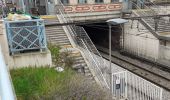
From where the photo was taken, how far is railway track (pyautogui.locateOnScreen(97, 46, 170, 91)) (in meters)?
15.2

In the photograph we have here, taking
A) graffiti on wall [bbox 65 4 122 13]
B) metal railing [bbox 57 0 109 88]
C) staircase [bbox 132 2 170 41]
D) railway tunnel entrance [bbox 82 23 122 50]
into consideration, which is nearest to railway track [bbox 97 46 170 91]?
staircase [bbox 132 2 170 41]

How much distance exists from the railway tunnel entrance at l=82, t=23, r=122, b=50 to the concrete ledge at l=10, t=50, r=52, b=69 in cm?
1546

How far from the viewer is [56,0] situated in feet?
72.9

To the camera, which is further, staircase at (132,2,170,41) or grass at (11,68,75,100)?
staircase at (132,2,170,41)

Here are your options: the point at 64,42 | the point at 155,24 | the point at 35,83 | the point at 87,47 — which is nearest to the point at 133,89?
the point at 87,47

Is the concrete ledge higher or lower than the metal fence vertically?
lower

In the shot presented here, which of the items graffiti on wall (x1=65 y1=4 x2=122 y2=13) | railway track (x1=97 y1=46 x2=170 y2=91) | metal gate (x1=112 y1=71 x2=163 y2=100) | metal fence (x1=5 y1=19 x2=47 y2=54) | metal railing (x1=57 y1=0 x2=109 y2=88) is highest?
graffiti on wall (x1=65 y1=4 x2=122 y2=13)

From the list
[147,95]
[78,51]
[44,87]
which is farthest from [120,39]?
[44,87]

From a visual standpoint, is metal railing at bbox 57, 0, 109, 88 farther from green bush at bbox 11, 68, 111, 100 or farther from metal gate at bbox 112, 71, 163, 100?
green bush at bbox 11, 68, 111, 100

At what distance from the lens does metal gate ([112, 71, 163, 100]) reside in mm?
11391

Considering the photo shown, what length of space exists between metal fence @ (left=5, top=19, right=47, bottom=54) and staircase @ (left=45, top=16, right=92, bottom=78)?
1.60 m

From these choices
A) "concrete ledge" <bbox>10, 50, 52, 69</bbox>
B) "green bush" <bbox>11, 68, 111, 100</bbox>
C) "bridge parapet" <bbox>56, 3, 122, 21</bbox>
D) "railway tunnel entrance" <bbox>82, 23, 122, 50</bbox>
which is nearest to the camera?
"green bush" <bbox>11, 68, 111, 100</bbox>

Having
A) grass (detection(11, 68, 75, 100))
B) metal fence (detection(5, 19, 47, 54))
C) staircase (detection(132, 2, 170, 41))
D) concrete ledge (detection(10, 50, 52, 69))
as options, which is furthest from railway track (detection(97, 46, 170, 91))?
grass (detection(11, 68, 75, 100))

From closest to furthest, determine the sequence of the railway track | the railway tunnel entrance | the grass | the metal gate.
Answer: the grass → the metal gate → the railway track → the railway tunnel entrance
